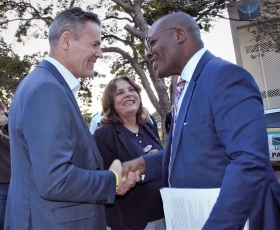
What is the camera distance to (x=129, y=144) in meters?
3.49

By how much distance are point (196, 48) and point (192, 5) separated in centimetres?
1248

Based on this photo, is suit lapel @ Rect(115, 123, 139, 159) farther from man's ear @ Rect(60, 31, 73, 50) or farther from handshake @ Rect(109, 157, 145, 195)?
man's ear @ Rect(60, 31, 73, 50)

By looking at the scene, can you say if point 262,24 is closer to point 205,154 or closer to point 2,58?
point 2,58

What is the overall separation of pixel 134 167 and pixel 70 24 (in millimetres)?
1110

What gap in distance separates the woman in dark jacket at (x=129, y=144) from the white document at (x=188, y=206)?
1.27 metres

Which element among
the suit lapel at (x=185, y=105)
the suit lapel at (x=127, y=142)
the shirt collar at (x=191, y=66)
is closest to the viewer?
the suit lapel at (x=185, y=105)

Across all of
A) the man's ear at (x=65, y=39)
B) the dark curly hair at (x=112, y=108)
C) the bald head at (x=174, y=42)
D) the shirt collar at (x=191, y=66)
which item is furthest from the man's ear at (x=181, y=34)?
the dark curly hair at (x=112, y=108)

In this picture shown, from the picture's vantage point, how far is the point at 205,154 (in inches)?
73.1

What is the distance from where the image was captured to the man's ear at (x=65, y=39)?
2.25m

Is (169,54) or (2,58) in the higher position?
(2,58)

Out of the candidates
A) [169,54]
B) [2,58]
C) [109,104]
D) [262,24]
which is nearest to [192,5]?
[262,24]

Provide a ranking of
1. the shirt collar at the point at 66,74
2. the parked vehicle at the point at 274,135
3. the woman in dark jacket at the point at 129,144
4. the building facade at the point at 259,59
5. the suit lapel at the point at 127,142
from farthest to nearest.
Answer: the building facade at the point at 259,59 → the parked vehicle at the point at 274,135 → the suit lapel at the point at 127,142 → the woman in dark jacket at the point at 129,144 → the shirt collar at the point at 66,74

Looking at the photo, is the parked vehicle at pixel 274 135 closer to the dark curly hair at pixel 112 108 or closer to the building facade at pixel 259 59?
the dark curly hair at pixel 112 108

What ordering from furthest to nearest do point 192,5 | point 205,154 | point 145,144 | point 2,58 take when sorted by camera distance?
point 2,58 → point 192,5 → point 145,144 → point 205,154
